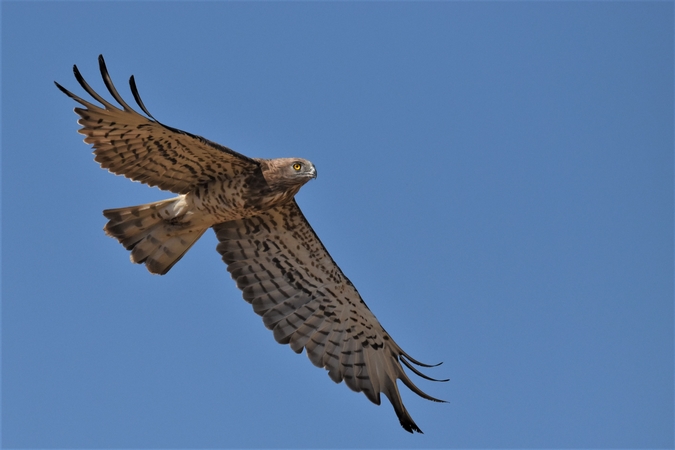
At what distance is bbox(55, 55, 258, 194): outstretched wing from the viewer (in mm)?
10922

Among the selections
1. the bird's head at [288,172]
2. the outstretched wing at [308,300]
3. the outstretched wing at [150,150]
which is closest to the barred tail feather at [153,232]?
the outstretched wing at [150,150]

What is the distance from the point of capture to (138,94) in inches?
400

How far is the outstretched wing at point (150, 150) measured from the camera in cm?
1092

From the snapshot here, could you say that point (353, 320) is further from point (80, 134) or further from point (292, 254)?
point (80, 134)

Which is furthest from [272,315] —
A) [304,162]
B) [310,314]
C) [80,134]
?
[80,134]

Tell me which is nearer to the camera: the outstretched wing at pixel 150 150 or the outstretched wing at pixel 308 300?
the outstretched wing at pixel 150 150

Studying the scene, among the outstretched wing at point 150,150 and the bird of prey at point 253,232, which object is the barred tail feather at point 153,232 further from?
the outstretched wing at point 150,150

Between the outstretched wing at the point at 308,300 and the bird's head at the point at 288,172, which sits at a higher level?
the bird's head at the point at 288,172

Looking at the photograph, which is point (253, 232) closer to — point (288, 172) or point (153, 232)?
point (153, 232)

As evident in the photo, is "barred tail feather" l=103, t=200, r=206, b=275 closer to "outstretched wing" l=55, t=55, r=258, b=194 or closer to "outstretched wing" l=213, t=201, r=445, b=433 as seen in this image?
"outstretched wing" l=55, t=55, r=258, b=194

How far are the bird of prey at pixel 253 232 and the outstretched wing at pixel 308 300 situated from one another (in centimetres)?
1

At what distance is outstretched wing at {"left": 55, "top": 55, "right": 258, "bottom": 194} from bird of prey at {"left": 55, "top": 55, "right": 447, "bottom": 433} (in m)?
0.01

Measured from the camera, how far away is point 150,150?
11477mm

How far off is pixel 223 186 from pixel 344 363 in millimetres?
2809
